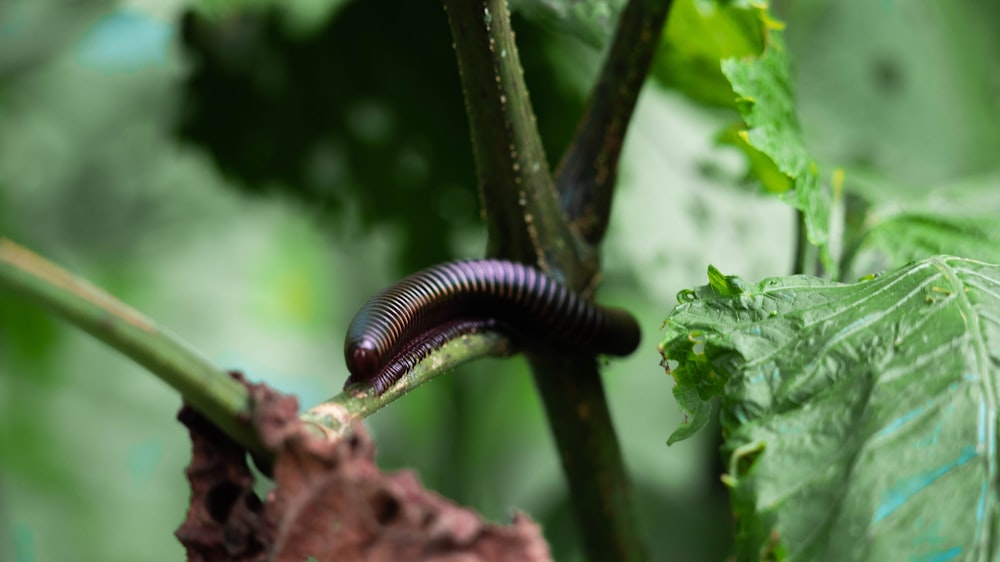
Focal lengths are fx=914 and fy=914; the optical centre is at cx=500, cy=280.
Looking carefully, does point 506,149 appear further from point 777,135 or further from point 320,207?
point 320,207

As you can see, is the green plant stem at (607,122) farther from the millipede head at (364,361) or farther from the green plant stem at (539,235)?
the millipede head at (364,361)

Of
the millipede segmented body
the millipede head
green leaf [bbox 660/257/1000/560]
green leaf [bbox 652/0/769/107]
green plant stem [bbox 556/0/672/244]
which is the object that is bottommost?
green leaf [bbox 660/257/1000/560]

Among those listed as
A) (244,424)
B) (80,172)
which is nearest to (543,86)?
(80,172)

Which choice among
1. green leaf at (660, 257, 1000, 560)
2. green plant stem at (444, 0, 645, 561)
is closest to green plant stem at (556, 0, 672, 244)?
green plant stem at (444, 0, 645, 561)

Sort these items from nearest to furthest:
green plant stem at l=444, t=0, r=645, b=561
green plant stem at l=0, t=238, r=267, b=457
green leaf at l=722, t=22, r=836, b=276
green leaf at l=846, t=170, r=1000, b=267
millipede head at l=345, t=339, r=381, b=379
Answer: green plant stem at l=0, t=238, r=267, b=457 → millipede head at l=345, t=339, r=381, b=379 → green plant stem at l=444, t=0, r=645, b=561 → green leaf at l=722, t=22, r=836, b=276 → green leaf at l=846, t=170, r=1000, b=267

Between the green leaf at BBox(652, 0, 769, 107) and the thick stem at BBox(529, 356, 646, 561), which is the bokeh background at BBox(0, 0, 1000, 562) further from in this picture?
the thick stem at BBox(529, 356, 646, 561)

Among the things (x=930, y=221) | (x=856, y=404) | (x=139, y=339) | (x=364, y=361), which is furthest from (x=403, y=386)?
(x=930, y=221)
